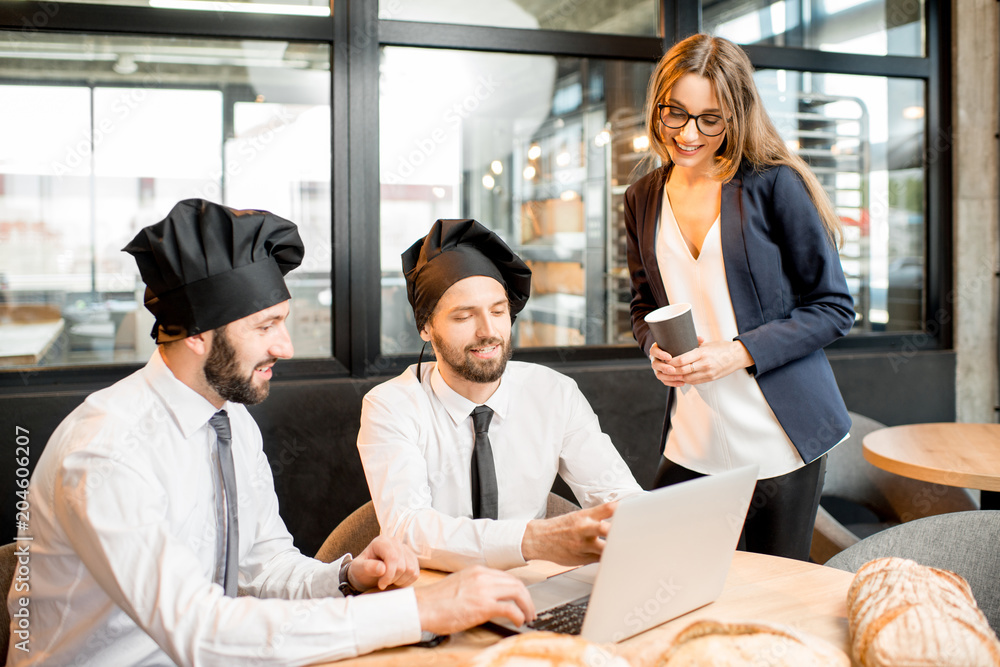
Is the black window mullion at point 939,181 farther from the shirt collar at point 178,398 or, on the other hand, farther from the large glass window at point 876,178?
the shirt collar at point 178,398

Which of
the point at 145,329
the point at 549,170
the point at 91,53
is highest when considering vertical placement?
the point at 91,53

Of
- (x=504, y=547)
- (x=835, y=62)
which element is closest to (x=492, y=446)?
(x=504, y=547)

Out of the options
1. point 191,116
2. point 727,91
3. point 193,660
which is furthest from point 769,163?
point 191,116

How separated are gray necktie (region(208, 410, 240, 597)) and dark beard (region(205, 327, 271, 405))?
5 centimetres

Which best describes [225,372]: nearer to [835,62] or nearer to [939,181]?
[835,62]

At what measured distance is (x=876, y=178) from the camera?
165 inches

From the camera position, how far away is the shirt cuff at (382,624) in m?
1.10

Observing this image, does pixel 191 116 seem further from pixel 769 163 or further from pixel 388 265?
pixel 769 163

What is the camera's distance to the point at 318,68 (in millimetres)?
3350

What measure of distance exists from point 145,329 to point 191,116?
2.94 feet

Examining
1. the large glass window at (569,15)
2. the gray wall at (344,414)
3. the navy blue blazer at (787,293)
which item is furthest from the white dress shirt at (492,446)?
the large glass window at (569,15)

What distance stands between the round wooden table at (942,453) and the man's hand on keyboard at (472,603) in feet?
5.50

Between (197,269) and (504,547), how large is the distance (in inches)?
28.3

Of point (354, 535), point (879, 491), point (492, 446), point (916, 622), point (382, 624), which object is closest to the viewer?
point (916, 622)
